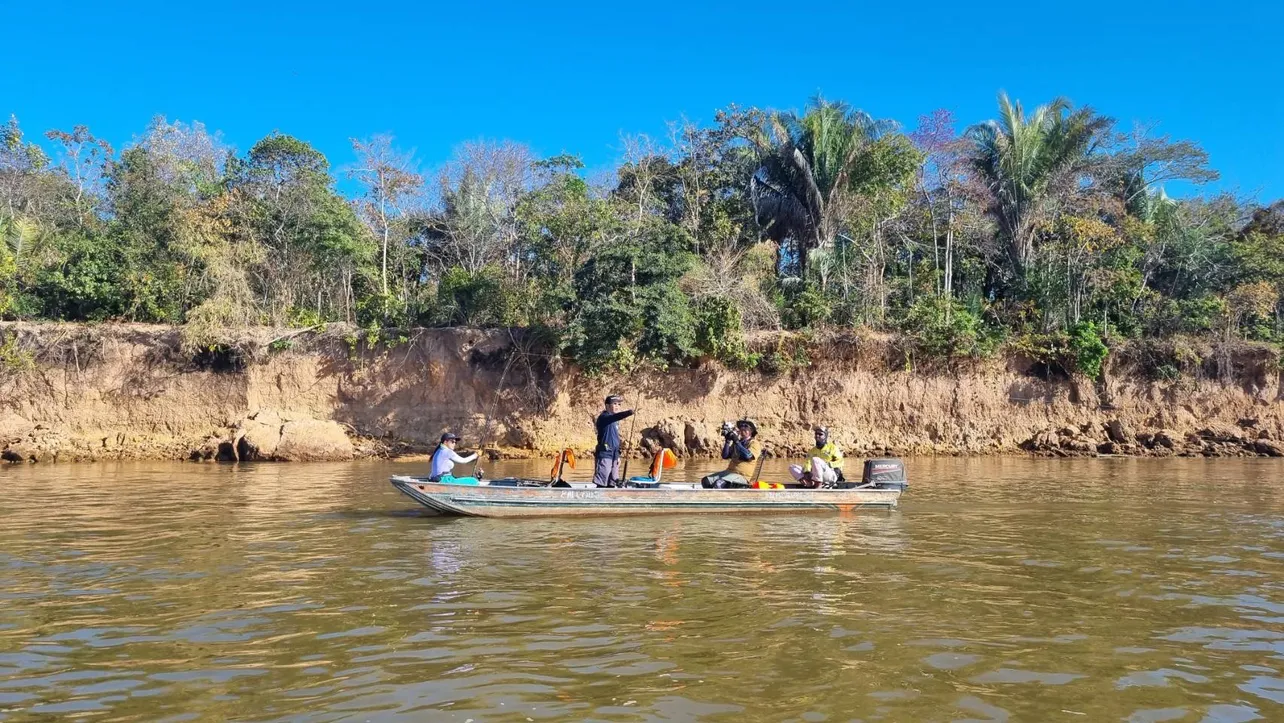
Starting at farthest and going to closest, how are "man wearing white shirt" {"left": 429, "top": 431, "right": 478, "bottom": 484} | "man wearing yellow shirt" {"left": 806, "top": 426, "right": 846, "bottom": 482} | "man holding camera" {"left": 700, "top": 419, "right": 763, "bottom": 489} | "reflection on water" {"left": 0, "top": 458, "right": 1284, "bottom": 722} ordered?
1. "man wearing yellow shirt" {"left": 806, "top": 426, "right": 846, "bottom": 482}
2. "man holding camera" {"left": 700, "top": 419, "right": 763, "bottom": 489}
3. "man wearing white shirt" {"left": 429, "top": 431, "right": 478, "bottom": 484}
4. "reflection on water" {"left": 0, "top": 458, "right": 1284, "bottom": 722}

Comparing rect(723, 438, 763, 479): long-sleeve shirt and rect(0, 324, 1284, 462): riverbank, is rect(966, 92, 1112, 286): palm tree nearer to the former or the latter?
rect(0, 324, 1284, 462): riverbank

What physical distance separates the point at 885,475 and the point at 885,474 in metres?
0.02

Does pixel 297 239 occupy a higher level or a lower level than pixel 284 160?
lower

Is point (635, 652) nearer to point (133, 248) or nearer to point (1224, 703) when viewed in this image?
point (1224, 703)

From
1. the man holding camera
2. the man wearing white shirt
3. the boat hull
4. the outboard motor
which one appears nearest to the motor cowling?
the outboard motor

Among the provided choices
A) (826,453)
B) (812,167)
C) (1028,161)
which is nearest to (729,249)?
(812,167)

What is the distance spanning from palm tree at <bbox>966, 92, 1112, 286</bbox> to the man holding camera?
56.8 ft

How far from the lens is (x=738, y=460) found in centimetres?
1395

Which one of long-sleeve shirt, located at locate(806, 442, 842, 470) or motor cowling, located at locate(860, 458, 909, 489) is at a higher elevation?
long-sleeve shirt, located at locate(806, 442, 842, 470)

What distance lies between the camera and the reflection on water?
5.17 m

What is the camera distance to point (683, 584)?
8164 millimetres

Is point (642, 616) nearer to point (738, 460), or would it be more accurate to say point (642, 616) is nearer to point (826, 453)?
point (738, 460)

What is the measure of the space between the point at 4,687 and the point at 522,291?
21.2 metres

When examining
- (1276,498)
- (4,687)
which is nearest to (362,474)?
(4,687)
